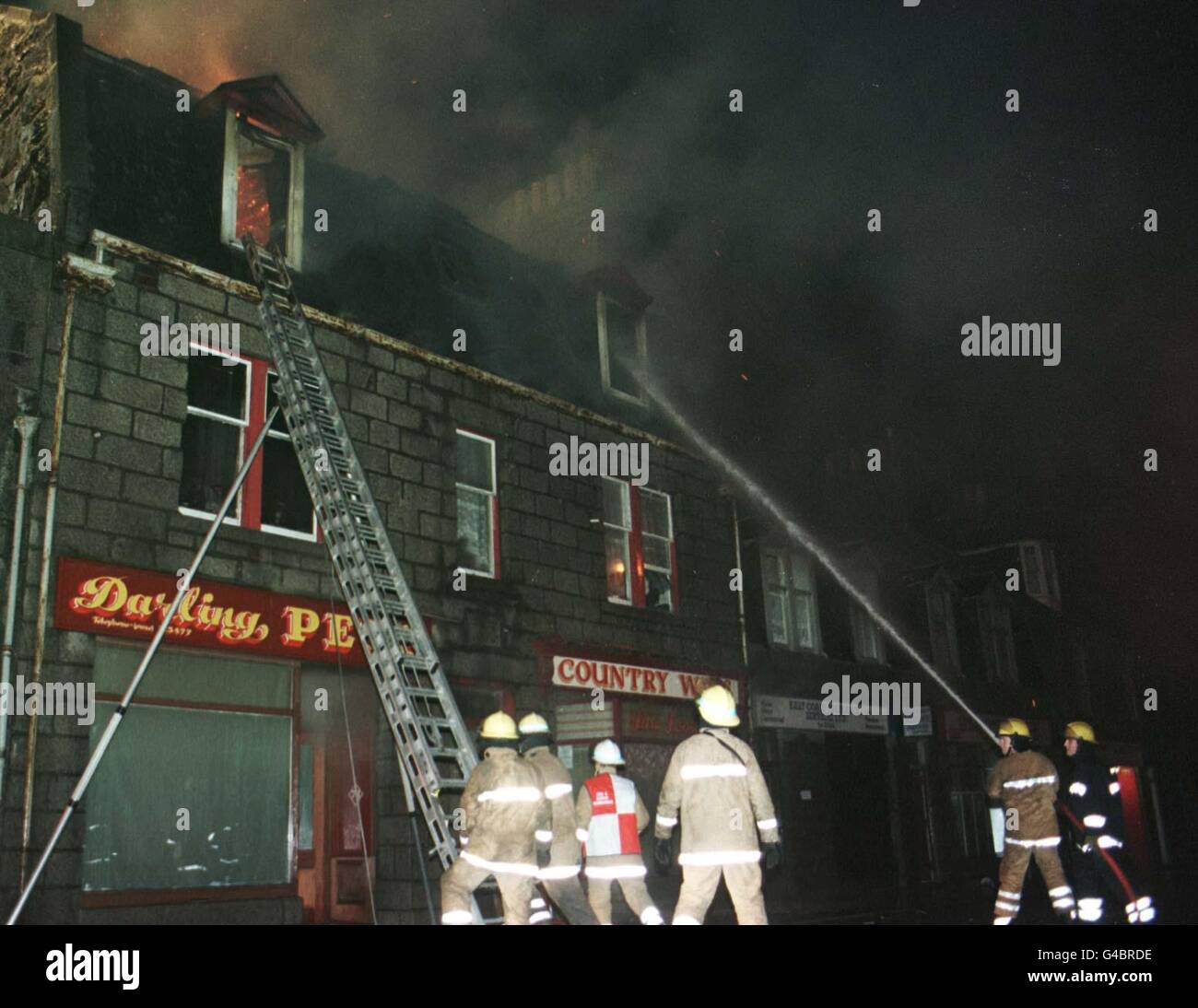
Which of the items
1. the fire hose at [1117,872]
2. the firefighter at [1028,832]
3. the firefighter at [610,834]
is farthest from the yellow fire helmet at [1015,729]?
the firefighter at [610,834]

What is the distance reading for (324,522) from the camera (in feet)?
28.0

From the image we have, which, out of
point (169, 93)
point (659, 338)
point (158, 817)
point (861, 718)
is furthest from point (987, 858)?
point (169, 93)

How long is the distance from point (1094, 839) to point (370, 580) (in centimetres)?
624

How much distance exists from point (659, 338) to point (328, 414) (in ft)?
29.0

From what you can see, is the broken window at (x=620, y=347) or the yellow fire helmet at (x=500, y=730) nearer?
the yellow fire helmet at (x=500, y=730)

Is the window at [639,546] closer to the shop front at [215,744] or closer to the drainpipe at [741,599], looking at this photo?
the drainpipe at [741,599]

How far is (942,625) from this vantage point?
23578mm

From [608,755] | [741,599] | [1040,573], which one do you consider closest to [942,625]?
[1040,573]

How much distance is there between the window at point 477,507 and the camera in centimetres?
1300

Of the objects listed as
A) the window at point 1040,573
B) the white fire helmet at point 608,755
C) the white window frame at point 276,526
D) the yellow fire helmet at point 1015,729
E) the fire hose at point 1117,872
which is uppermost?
the window at point 1040,573

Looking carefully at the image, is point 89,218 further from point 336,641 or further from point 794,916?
point 794,916

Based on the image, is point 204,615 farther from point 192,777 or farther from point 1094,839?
point 1094,839

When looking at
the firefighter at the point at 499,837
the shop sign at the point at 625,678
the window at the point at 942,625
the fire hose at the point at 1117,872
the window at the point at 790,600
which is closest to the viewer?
the firefighter at the point at 499,837

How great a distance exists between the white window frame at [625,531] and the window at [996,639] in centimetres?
1210
